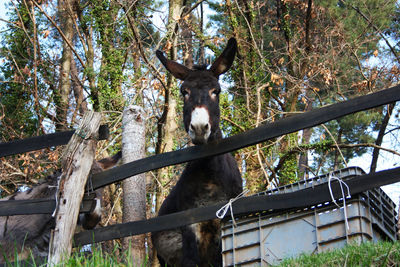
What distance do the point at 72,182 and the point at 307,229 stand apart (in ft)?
7.05

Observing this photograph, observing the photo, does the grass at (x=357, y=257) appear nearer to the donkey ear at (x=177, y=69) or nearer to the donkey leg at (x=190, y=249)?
the donkey leg at (x=190, y=249)

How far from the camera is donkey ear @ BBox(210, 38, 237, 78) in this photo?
520 cm

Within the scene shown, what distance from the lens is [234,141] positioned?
13.0 feet

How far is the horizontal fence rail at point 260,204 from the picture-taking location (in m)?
3.19

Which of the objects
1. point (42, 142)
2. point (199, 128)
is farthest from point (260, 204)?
point (42, 142)

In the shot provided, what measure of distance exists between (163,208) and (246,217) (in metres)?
2.40

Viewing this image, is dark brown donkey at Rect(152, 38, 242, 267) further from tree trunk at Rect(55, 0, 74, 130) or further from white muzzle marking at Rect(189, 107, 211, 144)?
tree trunk at Rect(55, 0, 74, 130)

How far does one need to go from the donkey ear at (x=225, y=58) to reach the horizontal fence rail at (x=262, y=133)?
1.51 meters

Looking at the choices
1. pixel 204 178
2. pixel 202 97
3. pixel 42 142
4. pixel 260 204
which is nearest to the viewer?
pixel 260 204

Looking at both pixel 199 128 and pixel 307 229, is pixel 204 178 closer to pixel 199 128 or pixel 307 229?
Answer: pixel 199 128

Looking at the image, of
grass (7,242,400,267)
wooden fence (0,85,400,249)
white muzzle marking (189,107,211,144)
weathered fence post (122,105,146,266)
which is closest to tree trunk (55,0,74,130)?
weathered fence post (122,105,146,266)

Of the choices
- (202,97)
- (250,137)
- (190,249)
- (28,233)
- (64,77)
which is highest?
(64,77)

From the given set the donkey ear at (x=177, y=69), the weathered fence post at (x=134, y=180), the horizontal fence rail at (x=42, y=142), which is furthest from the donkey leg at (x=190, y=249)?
the donkey ear at (x=177, y=69)

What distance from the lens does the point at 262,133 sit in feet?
12.6
